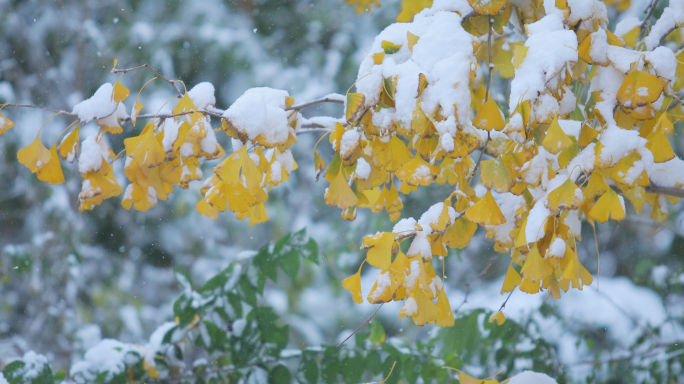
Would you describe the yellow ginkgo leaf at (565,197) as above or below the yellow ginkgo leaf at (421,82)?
below

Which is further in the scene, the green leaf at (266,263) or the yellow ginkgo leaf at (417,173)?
the green leaf at (266,263)

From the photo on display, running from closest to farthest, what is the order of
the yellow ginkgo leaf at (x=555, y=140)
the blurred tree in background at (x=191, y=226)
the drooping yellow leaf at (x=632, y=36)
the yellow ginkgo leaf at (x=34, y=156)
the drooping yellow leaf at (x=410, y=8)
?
the yellow ginkgo leaf at (x=555, y=140) → the yellow ginkgo leaf at (x=34, y=156) → the drooping yellow leaf at (x=632, y=36) → the drooping yellow leaf at (x=410, y=8) → the blurred tree in background at (x=191, y=226)

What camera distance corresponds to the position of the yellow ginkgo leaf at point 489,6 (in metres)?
0.42

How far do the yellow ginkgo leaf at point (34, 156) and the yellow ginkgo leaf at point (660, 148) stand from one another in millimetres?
612

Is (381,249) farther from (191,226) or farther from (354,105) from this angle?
(191,226)

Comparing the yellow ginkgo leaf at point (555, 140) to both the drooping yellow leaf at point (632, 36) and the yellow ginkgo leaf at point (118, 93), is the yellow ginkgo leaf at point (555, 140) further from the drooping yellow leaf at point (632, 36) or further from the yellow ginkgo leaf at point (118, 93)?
the yellow ginkgo leaf at point (118, 93)

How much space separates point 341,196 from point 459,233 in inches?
5.5

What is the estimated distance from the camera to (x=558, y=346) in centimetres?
134

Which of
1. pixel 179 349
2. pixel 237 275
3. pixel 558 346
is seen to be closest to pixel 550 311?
pixel 558 346

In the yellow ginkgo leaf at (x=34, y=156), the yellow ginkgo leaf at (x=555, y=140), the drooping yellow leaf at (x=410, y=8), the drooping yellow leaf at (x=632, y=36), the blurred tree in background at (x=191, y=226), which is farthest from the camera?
the blurred tree in background at (x=191, y=226)

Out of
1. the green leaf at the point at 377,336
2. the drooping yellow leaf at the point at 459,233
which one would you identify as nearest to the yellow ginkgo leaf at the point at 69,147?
the drooping yellow leaf at the point at 459,233

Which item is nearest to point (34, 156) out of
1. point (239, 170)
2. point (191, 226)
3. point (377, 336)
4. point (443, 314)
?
point (239, 170)

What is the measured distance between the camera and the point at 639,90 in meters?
0.39

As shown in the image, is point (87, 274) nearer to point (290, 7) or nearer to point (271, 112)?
point (290, 7)
